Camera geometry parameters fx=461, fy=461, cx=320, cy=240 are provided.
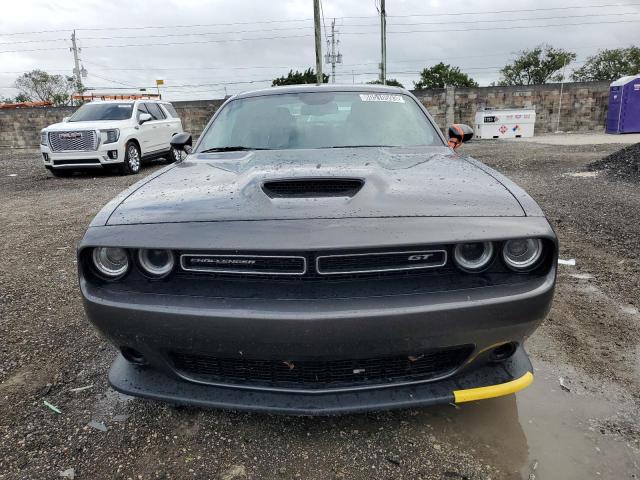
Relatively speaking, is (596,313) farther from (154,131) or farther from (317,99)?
(154,131)

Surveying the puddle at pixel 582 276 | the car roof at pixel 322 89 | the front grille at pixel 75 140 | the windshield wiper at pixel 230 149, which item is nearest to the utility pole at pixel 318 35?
the front grille at pixel 75 140

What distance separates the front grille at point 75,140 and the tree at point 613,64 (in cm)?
6096

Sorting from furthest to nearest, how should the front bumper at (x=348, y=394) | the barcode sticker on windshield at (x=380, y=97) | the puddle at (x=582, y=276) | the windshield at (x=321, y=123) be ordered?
the puddle at (x=582, y=276) < the barcode sticker on windshield at (x=380, y=97) < the windshield at (x=321, y=123) < the front bumper at (x=348, y=394)

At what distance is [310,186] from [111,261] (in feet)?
2.94

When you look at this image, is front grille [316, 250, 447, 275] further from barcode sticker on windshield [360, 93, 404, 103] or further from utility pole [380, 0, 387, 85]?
utility pole [380, 0, 387, 85]

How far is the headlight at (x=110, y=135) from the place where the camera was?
34.6 ft

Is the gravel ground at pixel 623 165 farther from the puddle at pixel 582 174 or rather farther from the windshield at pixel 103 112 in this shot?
the windshield at pixel 103 112

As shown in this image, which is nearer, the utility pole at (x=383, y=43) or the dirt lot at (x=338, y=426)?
the dirt lot at (x=338, y=426)

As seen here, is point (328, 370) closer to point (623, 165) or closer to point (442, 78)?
point (623, 165)

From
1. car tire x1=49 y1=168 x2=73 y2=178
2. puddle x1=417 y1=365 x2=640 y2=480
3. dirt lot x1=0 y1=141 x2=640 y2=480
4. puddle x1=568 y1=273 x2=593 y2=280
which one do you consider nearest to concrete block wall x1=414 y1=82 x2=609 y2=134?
car tire x1=49 y1=168 x2=73 y2=178

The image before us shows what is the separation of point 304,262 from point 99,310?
2.78ft

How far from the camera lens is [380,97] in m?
3.46

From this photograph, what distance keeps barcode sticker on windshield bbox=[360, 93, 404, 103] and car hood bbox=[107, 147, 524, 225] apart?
83 centimetres

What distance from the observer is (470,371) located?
1.89 m
